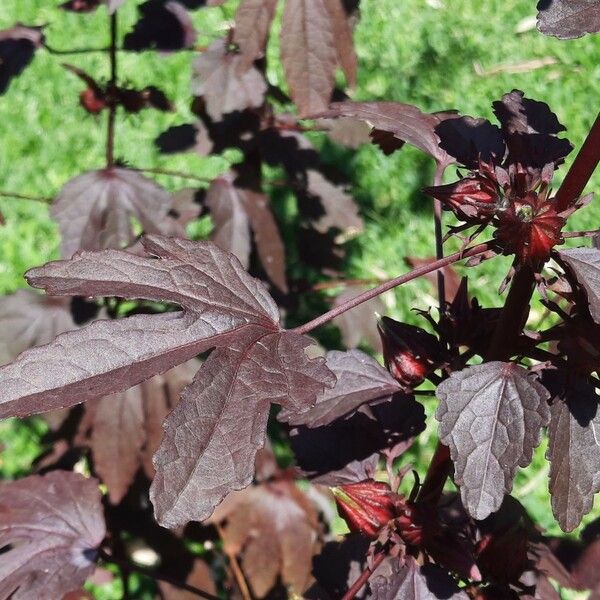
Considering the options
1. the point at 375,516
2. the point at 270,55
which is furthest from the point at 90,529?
the point at 270,55

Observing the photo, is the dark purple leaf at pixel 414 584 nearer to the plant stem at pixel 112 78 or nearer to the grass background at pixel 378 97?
the plant stem at pixel 112 78

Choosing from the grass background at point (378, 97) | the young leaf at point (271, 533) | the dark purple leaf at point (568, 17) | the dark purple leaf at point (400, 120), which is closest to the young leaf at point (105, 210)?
the young leaf at point (271, 533)

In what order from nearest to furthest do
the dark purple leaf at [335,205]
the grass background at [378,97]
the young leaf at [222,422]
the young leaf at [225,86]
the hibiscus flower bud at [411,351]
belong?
the young leaf at [222,422] → the hibiscus flower bud at [411,351] → the young leaf at [225,86] → the dark purple leaf at [335,205] → the grass background at [378,97]

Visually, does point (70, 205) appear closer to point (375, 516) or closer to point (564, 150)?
point (375, 516)

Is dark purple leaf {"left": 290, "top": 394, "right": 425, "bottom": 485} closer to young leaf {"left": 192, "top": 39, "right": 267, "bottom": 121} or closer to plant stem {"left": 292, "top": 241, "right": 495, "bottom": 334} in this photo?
plant stem {"left": 292, "top": 241, "right": 495, "bottom": 334}

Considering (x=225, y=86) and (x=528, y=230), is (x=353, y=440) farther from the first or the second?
(x=225, y=86)

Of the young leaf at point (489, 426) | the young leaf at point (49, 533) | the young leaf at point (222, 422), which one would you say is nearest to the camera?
the young leaf at point (222, 422)

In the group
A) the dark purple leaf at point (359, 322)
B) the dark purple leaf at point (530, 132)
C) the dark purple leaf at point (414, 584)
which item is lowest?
the dark purple leaf at point (359, 322)

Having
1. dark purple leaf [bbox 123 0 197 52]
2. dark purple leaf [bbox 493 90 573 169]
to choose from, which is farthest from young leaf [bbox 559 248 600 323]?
dark purple leaf [bbox 123 0 197 52]
